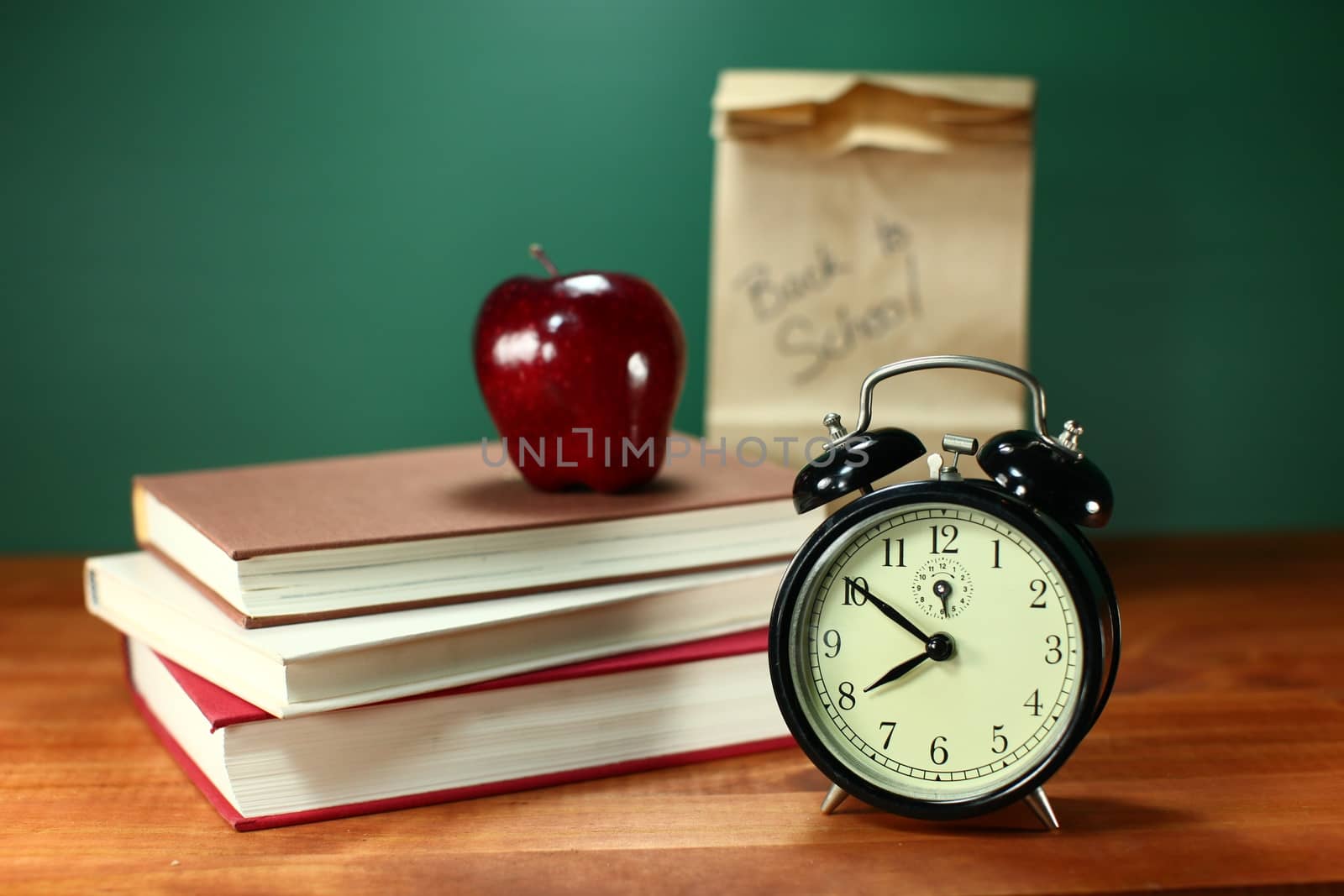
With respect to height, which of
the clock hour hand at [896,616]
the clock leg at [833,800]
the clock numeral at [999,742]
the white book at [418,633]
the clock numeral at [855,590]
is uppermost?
the clock numeral at [855,590]

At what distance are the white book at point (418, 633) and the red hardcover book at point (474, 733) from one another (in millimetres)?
12

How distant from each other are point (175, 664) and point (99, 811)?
4.6 inches

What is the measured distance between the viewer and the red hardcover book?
772mm

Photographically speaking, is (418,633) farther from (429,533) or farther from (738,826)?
(738,826)

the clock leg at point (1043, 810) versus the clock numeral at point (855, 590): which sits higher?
the clock numeral at point (855, 590)

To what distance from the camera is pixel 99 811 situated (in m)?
0.78

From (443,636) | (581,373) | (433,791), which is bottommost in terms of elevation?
(433,791)

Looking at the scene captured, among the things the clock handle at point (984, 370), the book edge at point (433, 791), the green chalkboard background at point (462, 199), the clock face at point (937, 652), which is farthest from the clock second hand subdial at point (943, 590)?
the green chalkboard background at point (462, 199)

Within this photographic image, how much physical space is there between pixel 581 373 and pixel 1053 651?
1.26ft

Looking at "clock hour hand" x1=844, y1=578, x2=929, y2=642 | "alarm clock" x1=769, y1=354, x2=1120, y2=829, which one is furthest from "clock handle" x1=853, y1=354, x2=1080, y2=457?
"clock hour hand" x1=844, y1=578, x2=929, y2=642

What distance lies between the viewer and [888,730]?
29.7 inches

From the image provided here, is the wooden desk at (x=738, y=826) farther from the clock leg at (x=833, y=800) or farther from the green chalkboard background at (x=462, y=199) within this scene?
the green chalkboard background at (x=462, y=199)

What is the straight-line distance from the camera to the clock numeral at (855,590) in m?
0.75

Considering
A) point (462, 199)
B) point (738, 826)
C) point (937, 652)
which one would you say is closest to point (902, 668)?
point (937, 652)
